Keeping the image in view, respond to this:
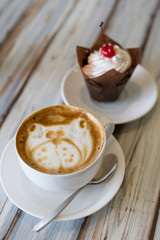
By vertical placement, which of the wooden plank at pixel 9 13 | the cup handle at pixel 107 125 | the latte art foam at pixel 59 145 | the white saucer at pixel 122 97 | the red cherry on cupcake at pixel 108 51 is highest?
the wooden plank at pixel 9 13

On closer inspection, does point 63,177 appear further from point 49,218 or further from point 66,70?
point 66,70

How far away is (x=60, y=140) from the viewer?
0.92m

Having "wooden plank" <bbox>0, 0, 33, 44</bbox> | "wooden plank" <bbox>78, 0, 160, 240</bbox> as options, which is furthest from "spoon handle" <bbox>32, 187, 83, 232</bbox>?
"wooden plank" <bbox>0, 0, 33, 44</bbox>

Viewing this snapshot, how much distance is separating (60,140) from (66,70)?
2.08 feet

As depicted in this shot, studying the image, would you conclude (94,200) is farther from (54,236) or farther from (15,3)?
(15,3)

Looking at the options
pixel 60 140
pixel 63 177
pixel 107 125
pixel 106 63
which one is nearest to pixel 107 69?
pixel 106 63

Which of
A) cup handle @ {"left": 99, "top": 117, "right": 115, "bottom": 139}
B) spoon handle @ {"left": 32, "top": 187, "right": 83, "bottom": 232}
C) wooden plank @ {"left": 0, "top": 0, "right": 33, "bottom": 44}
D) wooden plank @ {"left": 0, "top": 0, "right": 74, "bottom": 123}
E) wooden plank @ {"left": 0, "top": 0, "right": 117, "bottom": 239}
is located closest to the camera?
spoon handle @ {"left": 32, "top": 187, "right": 83, "bottom": 232}

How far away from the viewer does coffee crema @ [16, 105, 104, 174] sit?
0.87 m

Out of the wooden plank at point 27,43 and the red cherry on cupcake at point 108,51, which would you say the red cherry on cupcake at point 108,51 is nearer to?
the red cherry on cupcake at point 108,51

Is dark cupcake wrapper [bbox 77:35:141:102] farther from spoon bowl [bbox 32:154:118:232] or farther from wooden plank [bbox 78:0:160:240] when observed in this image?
spoon bowl [bbox 32:154:118:232]

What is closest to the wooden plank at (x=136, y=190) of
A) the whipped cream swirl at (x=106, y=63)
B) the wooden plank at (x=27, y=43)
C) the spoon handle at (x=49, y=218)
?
the spoon handle at (x=49, y=218)

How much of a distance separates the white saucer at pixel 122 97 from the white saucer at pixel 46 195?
1.01 ft

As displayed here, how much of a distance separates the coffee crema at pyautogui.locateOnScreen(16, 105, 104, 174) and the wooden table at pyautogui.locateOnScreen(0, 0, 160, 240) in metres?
0.17

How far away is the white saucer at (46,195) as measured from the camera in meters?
0.85
